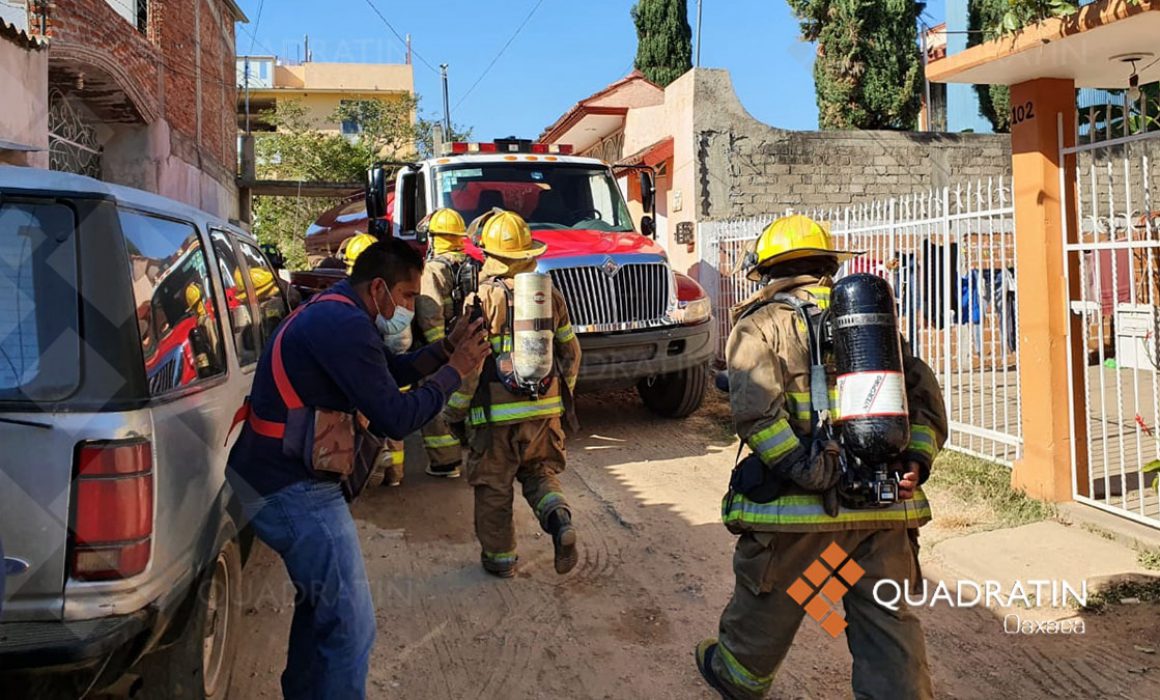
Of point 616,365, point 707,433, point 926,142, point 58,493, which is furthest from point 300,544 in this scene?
point 926,142

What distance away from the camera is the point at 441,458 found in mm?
6379

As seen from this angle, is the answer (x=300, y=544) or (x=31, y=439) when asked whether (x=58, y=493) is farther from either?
(x=300, y=544)

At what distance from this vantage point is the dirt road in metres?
3.51

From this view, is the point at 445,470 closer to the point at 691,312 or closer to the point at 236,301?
the point at 691,312

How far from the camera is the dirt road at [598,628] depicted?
11.5ft

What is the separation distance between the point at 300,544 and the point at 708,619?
214 cm

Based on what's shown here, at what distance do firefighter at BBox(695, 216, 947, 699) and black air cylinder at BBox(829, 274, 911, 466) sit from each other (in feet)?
0.50

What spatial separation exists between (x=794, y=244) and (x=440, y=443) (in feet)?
12.0

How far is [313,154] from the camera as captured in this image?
89.8ft

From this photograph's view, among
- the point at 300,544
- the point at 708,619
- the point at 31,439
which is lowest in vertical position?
the point at 708,619

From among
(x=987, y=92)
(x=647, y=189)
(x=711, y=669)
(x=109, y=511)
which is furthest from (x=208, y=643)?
(x=987, y=92)

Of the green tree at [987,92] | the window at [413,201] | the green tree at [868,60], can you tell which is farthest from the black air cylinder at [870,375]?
the green tree at [987,92]

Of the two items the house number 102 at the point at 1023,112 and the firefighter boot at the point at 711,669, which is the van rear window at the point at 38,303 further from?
the house number 102 at the point at 1023,112

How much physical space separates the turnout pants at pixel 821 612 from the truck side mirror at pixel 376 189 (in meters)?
5.96
